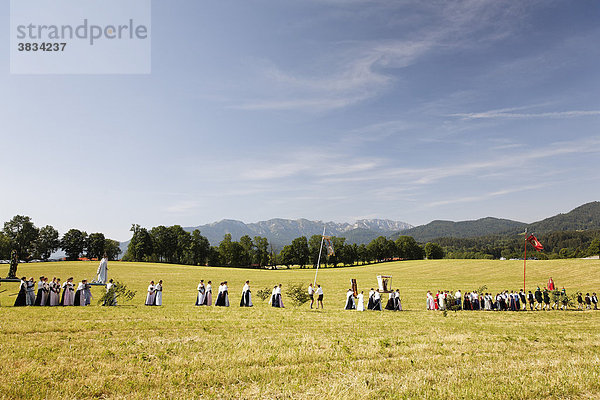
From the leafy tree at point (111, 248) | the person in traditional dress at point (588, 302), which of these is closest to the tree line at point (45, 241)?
the leafy tree at point (111, 248)

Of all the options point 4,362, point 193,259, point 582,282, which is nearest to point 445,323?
point 4,362

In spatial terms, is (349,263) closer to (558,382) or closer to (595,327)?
(595,327)

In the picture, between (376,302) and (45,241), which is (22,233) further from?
(376,302)

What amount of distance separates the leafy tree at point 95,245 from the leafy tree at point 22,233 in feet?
51.9

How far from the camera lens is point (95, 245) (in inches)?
4589

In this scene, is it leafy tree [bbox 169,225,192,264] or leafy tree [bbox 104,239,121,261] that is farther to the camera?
leafy tree [bbox 104,239,121,261]

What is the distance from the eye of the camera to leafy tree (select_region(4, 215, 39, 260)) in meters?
110

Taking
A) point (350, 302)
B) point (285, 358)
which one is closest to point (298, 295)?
point (350, 302)

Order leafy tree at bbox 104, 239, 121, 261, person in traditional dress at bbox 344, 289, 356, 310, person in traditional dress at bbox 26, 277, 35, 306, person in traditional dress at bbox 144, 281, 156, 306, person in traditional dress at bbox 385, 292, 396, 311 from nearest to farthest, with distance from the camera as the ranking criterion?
person in traditional dress at bbox 26, 277, 35, 306 → person in traditional dress at bbox 144, 281, 156, 306 → person in traditional dress at bbox 344, 289, 356, 310 → person in traditional dress at bbox 385, 292, 396, 311 → leafy tree at bbox 104, 239, 121, 261

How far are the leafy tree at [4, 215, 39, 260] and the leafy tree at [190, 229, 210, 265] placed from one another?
161 feet

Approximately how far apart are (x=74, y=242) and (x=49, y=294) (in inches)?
4036

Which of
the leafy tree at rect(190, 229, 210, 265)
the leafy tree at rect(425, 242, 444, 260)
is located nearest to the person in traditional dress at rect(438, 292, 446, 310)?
the leafy tree at rect(190, 229, 210, 265)

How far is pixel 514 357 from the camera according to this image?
41.4 feet

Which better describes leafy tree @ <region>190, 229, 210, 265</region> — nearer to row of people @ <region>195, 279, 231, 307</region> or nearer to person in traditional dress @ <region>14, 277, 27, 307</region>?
row of people @ <region>195, 279, 231, 307</region>
